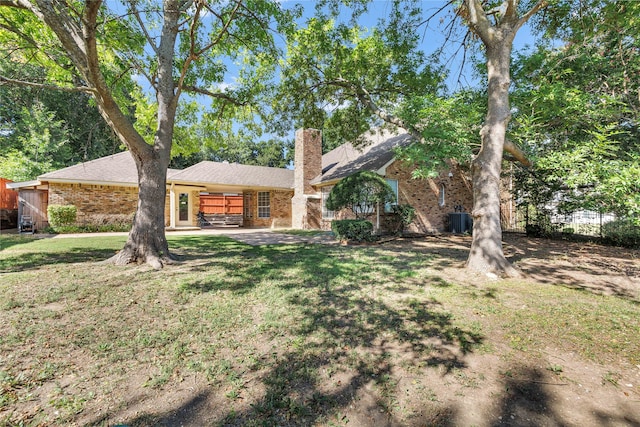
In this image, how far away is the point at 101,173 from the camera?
1498 cm

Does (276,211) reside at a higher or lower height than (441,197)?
lower

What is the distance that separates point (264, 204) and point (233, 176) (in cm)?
275

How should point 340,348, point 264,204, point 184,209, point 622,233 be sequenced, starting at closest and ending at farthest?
point 340,348, point 622,233, point 184,209, point 264,204

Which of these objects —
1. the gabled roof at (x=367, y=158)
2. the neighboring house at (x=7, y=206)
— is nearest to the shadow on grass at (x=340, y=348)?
the gabled roof at (x=367, y=158)

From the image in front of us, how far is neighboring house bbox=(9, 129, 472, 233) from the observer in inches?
543

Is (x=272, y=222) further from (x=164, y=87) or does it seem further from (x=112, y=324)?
(x=112, y=324)

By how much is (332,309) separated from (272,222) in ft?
50.2

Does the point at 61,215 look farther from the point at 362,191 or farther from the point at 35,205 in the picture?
the point at 362,191

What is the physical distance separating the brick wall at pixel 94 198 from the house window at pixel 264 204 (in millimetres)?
7137

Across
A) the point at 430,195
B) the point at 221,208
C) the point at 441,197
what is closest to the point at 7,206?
the point at 221,208

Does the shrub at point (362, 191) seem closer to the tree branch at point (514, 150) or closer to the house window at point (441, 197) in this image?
the tree branch at point (514, 150)

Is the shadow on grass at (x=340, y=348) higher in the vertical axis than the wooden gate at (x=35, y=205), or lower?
lower

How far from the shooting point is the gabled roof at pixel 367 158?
45.3 ft

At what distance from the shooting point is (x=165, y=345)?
10.2 ft
